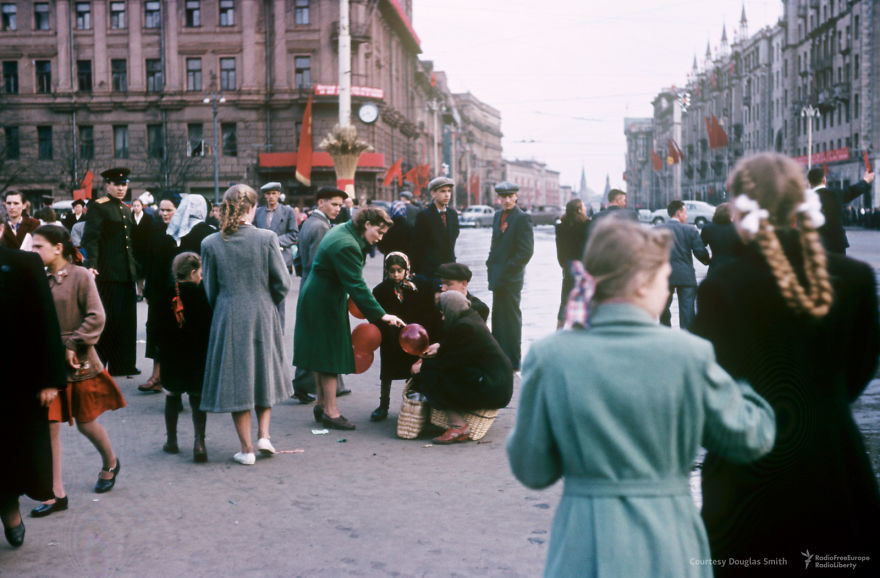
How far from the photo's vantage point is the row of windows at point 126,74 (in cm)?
5312

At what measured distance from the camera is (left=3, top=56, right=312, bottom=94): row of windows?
53125mm

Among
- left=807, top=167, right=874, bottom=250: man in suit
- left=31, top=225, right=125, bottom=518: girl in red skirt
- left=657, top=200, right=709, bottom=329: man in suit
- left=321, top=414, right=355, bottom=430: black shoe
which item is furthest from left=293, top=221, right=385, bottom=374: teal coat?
left=657, top=200, right=709, bottom=329: man in suit

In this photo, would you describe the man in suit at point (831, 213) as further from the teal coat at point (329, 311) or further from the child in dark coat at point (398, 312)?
the teal coat at point (329, 311)

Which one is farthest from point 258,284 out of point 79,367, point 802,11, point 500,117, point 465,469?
point 500,117

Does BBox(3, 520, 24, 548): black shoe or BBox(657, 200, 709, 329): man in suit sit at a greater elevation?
BBox(657, 200, 709, 329): man in suit

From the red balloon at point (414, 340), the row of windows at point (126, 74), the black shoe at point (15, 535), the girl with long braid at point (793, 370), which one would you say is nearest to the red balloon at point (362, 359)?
the red balloon at point (414, 340)

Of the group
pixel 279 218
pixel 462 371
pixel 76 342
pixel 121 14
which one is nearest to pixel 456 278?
pixel 462 371

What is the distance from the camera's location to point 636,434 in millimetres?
2506

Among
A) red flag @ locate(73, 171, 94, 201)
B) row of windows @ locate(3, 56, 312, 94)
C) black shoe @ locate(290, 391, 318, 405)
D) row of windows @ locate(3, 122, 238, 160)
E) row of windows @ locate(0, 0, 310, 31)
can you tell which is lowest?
black shoe @ locate(290, 391, 318, 405)

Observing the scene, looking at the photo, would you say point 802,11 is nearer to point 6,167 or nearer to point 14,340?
point 6,167

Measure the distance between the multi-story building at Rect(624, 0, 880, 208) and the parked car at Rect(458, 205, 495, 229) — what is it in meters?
16.0

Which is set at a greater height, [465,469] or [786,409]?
[786,409]

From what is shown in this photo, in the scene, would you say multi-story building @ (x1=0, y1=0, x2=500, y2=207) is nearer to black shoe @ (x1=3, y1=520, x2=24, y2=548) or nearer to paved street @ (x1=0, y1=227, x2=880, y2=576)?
paved street @ (x1=0, y1=227, x2=880, y2=576)

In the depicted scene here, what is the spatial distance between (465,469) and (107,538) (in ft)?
7.81
